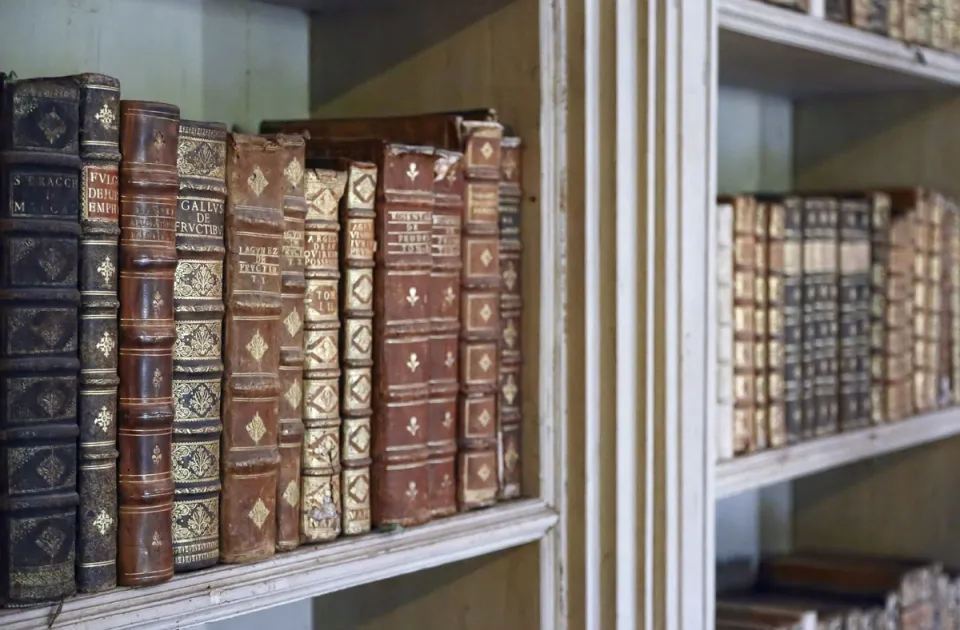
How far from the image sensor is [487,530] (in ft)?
3.17

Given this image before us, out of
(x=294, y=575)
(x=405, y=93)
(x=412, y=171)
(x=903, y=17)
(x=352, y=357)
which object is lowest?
(x=294, y=575)

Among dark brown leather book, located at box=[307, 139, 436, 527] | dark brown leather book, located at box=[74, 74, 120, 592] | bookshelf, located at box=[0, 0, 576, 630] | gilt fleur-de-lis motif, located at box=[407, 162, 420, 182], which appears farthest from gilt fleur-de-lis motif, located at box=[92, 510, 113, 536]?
gilt fleur-de-lis motif, located at box=[407, 162, 420, 182]

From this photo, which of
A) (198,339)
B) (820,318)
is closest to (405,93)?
(198,339)

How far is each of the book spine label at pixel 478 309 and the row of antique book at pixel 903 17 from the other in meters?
0.43

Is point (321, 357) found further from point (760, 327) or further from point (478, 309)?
point (760, 327)

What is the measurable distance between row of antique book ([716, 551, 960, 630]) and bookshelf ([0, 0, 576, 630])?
419 mm

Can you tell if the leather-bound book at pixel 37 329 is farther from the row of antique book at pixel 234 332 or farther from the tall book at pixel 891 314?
the tall book at pixel 891 314

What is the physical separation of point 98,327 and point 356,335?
23cm

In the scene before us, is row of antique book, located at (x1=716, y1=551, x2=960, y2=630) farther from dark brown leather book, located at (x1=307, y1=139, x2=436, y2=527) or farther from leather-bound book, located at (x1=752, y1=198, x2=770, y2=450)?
dark brown leather book, located at (x1=307, y1=139, x2=436, y2=527)

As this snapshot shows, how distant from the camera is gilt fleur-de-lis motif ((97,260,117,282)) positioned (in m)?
0.71

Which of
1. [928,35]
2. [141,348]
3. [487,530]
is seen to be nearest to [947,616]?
[928,35]

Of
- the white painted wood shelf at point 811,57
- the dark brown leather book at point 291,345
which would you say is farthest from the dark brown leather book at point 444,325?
the white painted wood shelf at point 811,57

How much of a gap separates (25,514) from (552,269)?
51 cm

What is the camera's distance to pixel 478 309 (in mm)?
980
